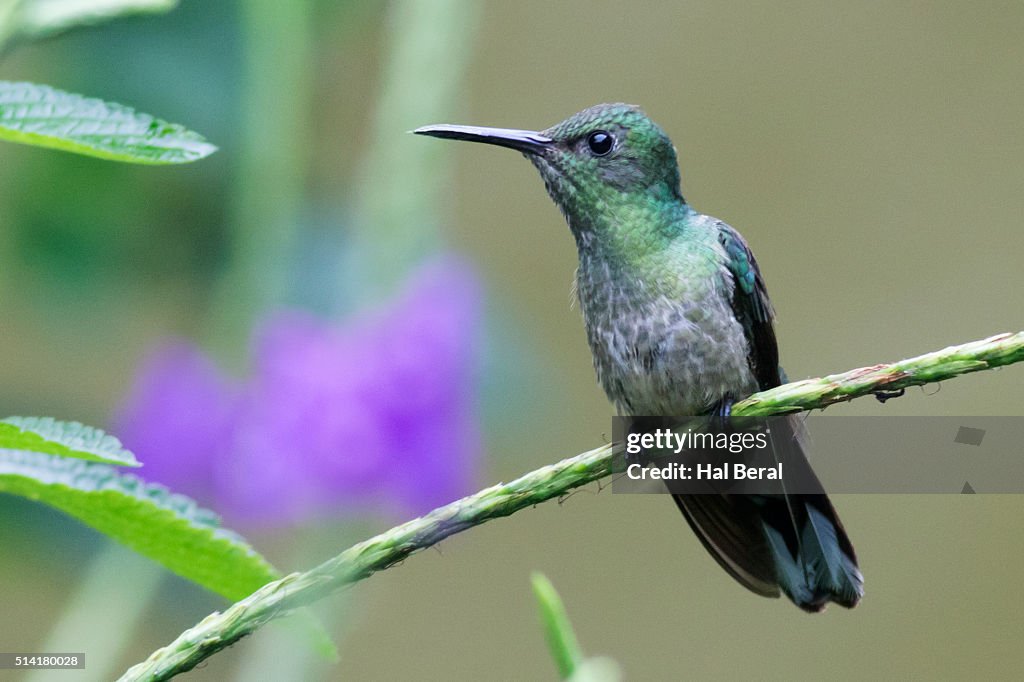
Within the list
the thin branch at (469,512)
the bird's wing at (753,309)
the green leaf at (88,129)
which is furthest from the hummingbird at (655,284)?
the green leaf at (88,129)

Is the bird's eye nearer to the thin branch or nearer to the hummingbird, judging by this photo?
the hummingbird

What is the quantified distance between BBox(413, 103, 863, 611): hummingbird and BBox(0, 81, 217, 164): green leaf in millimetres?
657

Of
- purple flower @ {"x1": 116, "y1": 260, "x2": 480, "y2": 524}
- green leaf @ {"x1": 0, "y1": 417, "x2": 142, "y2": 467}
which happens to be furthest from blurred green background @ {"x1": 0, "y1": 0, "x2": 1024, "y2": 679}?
green leaf @ {"x1": 0, "y1": 417, "x2": 142, "y2": 467}

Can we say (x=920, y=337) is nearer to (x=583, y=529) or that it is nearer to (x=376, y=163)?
(x=583, y=529)

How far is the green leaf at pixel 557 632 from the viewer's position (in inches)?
17.1

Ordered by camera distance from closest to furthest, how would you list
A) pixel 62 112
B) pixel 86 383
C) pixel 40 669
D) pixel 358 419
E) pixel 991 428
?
1. pixel 62 112
2. pixel 40 669
3. pixel 991 428
4. pixel 358 419
5. pixel 86 383

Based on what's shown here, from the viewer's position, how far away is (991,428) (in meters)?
0.99

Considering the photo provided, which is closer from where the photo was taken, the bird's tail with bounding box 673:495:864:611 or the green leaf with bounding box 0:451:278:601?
the green leaf with bounding box 0:451:278:601

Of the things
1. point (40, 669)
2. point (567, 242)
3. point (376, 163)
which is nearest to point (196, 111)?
point (376, 163)

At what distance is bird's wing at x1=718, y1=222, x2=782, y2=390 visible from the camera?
1260 millimetres

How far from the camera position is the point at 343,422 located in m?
1.20

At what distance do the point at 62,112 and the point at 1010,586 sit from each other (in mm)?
4905

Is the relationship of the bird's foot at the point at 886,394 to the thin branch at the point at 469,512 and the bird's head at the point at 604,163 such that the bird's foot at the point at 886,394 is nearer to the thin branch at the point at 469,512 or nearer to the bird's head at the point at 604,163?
the thin branch at the point at 469,512

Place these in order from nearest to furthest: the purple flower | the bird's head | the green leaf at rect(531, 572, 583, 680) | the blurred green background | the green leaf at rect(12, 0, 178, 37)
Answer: the green leaf at rect(531, 572, 583, 680), the green leaf at rect(12, 0, 178, 37), the purple flower, the bird's head, the blurred green background
